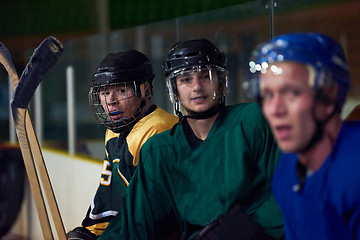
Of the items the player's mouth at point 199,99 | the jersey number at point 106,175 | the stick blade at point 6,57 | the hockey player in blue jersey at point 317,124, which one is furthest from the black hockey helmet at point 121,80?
the hockey player in blue jersey at point 317,124

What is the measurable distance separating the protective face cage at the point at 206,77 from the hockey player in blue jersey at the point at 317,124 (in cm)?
53

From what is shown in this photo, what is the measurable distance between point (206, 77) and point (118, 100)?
48 centimetres

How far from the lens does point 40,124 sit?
465cm

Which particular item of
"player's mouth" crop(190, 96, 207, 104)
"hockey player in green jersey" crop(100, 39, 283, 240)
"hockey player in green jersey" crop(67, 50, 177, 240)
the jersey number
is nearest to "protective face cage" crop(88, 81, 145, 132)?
"hockey player in green jersey" crop(67, 50, 177, 240)

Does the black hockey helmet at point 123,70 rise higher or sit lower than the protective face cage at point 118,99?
higher

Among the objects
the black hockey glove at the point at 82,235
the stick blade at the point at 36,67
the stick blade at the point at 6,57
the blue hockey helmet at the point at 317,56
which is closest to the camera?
the blue hockey helmet at the point at 317,56

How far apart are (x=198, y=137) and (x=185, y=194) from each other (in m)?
0.17

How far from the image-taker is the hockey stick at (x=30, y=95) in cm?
155

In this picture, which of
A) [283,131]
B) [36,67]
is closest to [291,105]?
[283,131]

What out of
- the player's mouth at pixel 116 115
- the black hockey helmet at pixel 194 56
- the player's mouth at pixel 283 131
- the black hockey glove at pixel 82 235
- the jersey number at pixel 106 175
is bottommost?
the black hockey glove at pixel 82 235

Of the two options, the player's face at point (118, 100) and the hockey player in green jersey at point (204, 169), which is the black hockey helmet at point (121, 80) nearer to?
the player's face at point (118, 100)

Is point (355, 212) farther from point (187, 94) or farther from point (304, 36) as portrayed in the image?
point (187, 94)

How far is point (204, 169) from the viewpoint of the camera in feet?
4.96

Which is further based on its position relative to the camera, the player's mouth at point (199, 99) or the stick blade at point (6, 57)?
the stick blade at point (6, 57)
